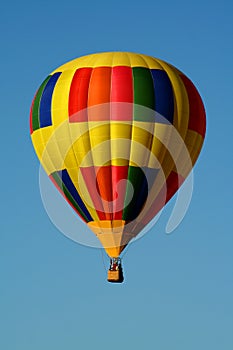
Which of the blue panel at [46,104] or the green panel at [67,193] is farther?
the green panel at [67,193]

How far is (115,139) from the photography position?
67.1 m

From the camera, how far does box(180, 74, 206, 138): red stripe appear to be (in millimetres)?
68312

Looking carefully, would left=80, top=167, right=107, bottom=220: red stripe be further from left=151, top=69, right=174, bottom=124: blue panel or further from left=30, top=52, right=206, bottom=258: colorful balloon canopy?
left=151, top=69, right=174, bottom=124: blue panel

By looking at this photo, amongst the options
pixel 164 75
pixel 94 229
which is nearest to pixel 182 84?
pixel 164 75

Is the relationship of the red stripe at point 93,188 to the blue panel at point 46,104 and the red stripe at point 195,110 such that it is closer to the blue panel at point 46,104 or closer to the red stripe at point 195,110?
the blue panel at point 46,104

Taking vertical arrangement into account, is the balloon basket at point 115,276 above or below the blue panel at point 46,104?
below

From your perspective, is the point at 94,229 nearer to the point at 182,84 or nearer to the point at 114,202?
the point at 114,202

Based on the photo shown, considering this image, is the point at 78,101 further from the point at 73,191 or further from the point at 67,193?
the point at 67,193

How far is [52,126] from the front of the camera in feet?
222

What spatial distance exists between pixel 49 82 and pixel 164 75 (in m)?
3.68

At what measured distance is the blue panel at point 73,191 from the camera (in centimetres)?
6788

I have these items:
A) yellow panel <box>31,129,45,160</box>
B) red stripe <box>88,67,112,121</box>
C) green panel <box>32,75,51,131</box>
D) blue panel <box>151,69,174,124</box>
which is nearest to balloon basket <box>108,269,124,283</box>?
yellow panel <box>31,129,45,160</box>

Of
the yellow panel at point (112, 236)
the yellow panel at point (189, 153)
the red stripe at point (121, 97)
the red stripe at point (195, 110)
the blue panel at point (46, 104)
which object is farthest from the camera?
the red stripe at point (195, 110)

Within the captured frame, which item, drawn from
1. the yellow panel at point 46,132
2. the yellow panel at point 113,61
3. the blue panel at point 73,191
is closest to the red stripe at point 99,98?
the yellow panel at point 113,61
